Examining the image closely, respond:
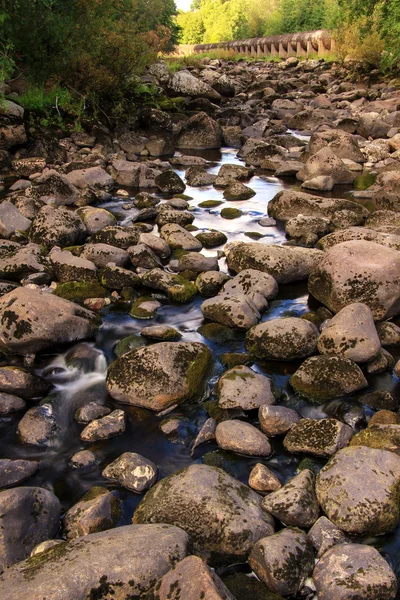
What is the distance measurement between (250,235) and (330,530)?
6937 mm

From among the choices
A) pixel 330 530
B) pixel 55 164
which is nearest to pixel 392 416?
pixel 330 530

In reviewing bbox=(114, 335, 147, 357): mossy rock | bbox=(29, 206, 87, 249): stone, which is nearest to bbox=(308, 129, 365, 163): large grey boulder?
bbox=(29, 206, 87, 249): stone

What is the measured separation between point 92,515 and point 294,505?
145 centimetres

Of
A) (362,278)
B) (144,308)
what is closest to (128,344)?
(144,308)

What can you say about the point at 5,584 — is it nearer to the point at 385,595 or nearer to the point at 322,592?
the point at 322,592

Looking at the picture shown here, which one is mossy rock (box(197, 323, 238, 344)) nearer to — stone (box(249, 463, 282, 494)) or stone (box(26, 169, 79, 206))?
stone (box(249, 463, 282, 494))

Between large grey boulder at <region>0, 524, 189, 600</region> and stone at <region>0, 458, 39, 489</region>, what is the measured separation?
1.18m

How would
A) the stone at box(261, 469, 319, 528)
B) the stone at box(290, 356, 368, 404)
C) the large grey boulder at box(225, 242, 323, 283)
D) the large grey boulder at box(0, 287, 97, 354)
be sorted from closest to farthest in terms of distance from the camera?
the stone at box(261, 469, 319, 528), the stone at box(290, 356, 368, 404), the large grey boulder at box(0, 287, 97, 354), the large grey boulder at box(225, 242, 323, 283)

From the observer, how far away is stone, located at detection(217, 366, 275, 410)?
5250mm

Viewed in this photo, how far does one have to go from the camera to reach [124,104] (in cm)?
1864

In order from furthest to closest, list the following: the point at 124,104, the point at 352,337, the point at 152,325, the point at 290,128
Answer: the point at 290,128, the point at 124,104, the point at 152,325, the point at 352,337

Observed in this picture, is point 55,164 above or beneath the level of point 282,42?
beneath

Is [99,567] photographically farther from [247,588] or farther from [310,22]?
[310,22]

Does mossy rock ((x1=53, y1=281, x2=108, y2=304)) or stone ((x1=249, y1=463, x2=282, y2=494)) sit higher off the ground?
mossy rock ((x1=53, y1=281, x2=108, y2=304))
